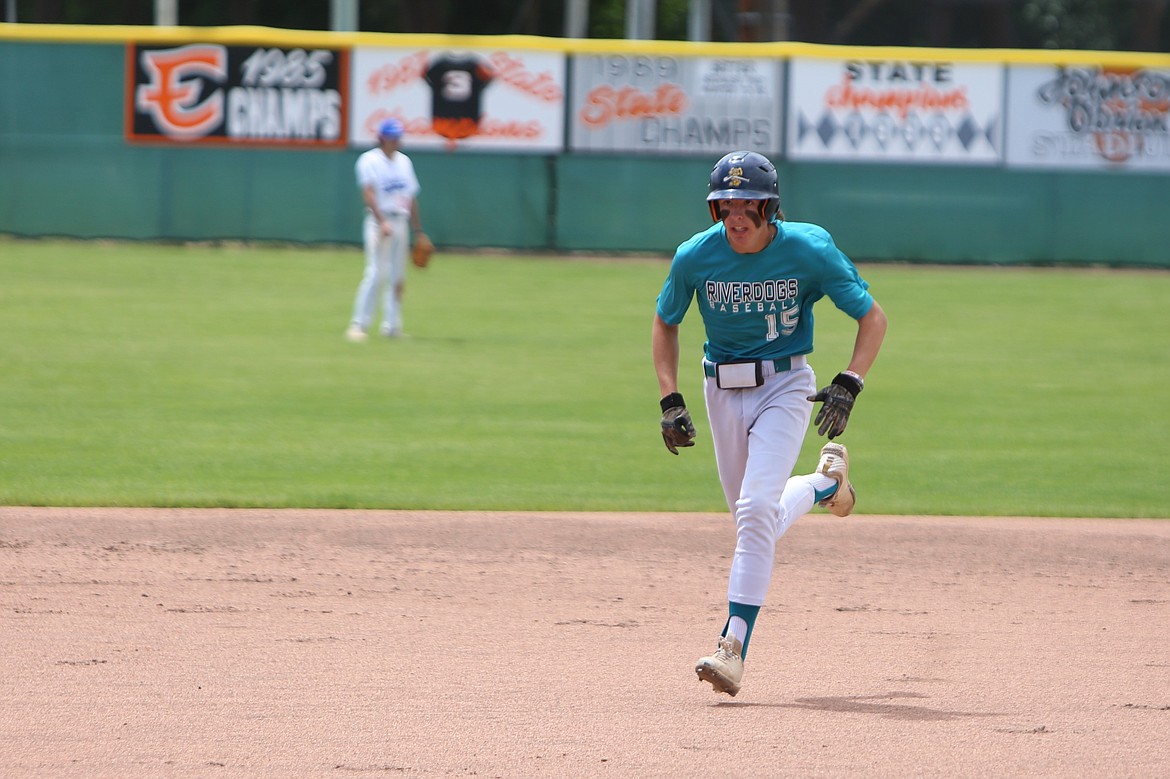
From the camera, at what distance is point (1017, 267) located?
24094mm

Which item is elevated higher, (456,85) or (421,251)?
(456,85)

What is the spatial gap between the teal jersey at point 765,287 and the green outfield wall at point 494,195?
18409 mm

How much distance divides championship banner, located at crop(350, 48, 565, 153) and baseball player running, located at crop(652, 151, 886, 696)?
18.5 meters

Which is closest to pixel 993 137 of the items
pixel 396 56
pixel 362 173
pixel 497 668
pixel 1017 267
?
pixel 1017 267

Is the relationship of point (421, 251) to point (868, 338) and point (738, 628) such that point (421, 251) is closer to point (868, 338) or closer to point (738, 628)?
point (868, 338)

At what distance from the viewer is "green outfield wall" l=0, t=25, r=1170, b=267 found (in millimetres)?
23703

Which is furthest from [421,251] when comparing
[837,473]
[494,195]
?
[837,473]

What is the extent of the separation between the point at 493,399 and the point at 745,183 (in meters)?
6.90

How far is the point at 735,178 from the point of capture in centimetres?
526

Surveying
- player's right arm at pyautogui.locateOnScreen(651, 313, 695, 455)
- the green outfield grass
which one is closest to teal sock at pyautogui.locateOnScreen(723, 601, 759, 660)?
player's right arm at pyautogui.locateOnScreen(651, 313, 695, 455)

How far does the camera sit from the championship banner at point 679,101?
77.6 ft

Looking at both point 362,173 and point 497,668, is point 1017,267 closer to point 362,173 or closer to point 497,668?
point 362,173

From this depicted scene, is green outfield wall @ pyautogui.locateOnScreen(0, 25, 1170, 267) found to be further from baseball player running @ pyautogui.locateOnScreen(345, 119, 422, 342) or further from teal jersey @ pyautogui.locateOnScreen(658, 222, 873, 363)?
teal jersey @ pyautogui.locateOnScreen(658, 222, 873, 363)

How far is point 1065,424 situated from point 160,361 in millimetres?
7454
